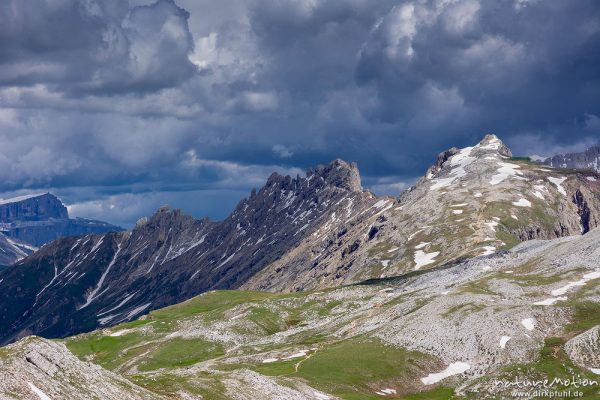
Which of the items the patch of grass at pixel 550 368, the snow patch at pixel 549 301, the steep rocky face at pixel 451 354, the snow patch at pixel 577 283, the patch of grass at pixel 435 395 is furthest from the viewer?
the snow patch at pixel 577 283

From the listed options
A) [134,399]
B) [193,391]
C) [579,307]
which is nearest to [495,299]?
[579,307]

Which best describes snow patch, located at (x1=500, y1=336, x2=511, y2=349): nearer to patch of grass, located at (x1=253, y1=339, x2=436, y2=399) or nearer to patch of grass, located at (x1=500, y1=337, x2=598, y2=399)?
patch of grass, located at (x1=500, y1=337, x2=598, y2=399)

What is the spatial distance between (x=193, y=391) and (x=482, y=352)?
71.5 m

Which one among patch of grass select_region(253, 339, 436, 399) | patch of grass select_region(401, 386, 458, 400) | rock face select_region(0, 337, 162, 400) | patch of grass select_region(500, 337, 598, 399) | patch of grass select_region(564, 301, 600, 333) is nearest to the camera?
rock face select_region(0, 337, 162, 400)

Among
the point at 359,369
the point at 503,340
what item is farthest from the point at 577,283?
the point at 359,369

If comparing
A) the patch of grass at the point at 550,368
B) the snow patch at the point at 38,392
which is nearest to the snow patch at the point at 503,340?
the patch of grass at the point at 550,368

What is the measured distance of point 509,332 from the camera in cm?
16688

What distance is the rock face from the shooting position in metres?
83.1

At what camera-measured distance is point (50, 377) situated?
88500 mm

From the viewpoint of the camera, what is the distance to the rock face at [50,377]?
8306 centimetres

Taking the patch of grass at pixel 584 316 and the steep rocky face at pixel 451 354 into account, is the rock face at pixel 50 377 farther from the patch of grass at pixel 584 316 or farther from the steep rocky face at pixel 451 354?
the patch of grass at pixel 584 316

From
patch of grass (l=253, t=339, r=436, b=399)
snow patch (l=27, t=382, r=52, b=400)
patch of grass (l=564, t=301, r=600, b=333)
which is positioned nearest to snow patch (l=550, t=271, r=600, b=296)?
patch of grass (l=564, t=301, r=600, b=333)

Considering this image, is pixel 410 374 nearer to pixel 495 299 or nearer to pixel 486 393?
pixel 486 393

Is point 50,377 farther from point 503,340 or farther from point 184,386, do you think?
point 503,340
